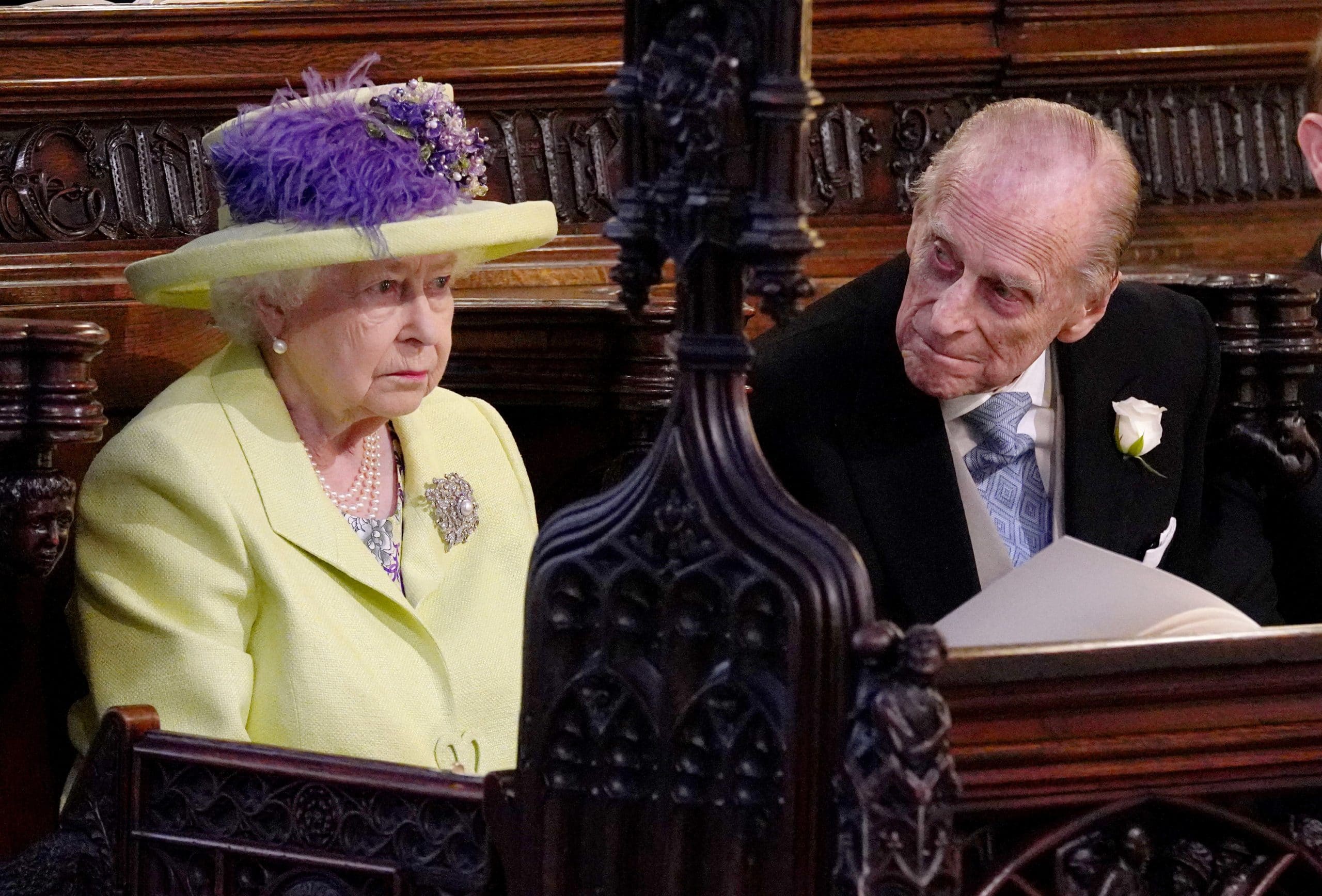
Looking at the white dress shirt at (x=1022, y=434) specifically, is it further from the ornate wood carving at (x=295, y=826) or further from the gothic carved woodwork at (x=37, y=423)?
the gothic carved woodwork at (x=37, y=423)

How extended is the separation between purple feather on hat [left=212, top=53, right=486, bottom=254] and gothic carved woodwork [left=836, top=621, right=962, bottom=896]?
118 centimetres

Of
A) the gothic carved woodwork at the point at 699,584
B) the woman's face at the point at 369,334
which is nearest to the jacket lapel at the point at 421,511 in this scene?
the woman's face at the point at 369,334

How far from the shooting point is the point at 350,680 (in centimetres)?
208

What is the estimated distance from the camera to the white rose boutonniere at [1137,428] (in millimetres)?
2271

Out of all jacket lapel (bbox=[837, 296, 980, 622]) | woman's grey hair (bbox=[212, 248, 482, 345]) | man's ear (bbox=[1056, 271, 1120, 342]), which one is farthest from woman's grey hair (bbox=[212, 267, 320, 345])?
man's ear (bbox=[1056, 271, 1120, 342])

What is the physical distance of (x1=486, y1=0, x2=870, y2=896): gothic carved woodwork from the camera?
1095 mm

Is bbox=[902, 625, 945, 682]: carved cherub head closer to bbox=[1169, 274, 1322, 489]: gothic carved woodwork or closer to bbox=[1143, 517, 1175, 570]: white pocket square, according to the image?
bbox=[1143, 517, 1175, 570]: white pocket square

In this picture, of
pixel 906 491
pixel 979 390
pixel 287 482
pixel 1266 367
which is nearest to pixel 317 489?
pixel 287 482

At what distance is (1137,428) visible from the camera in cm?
228

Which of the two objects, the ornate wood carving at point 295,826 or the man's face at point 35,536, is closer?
the ornate wood carving at point 295,826

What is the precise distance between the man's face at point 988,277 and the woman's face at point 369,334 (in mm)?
581

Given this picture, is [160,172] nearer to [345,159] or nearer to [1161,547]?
[345,159]

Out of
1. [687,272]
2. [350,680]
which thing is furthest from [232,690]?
[687,272]

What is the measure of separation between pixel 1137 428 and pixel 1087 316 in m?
0.16
